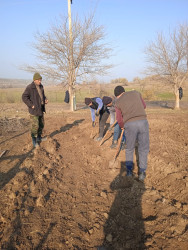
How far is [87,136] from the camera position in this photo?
6738 mm

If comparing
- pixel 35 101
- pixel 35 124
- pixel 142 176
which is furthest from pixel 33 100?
pixel 142 176

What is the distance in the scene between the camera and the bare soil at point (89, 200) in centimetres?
240

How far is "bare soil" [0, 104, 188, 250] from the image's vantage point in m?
2.40

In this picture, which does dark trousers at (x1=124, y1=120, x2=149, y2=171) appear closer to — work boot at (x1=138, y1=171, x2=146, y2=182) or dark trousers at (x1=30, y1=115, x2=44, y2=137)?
work boot at (x1=138, y1=171, x2=146, y2=182)

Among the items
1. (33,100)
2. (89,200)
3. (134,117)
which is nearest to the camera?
(89,200)

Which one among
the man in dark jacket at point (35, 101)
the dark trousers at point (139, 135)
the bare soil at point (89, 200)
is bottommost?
the bare soil at point (89, 200)

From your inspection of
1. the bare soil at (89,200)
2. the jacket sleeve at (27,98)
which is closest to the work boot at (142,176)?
the bare soil at (89,200)

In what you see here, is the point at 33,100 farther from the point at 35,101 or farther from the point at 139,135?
the point at 139,135

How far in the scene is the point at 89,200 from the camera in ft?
10.5

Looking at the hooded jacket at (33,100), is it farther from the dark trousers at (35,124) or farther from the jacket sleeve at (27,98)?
the dark trousers at (35,124)

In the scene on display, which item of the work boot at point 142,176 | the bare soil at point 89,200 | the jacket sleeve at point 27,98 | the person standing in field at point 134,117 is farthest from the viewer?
the jacket sleeve at point 27,98

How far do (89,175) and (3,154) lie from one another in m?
2.34

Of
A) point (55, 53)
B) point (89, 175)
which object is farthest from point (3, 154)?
point (55, 53)

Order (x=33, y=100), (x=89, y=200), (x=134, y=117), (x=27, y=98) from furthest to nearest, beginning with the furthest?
(x=33, y=100)
(x=27, y=98)
(x=134, y=117)
(x=89, y=200)
